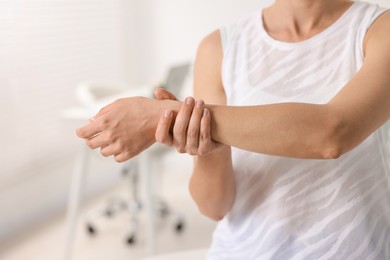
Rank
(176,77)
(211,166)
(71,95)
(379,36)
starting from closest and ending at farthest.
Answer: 1. (379,36)
2. (211,166)
3. (176,77)
4. (71,95)

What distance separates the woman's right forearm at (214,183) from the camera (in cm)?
92

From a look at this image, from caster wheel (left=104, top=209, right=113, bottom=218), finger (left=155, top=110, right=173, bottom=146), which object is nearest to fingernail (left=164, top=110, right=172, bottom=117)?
finger (left=155, top=110, right=173, bottom=146)

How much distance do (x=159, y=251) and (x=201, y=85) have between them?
68.7 inches

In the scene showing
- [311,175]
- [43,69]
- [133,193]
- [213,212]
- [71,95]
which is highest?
[311,175]

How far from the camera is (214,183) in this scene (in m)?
0.95

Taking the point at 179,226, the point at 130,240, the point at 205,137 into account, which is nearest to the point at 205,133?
the point at 205,137

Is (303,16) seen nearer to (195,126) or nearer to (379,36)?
(379,36)

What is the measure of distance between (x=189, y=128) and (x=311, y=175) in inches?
11.9

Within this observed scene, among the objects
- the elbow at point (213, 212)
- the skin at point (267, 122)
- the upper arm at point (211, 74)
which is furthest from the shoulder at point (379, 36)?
the elbow at point (213, 212)

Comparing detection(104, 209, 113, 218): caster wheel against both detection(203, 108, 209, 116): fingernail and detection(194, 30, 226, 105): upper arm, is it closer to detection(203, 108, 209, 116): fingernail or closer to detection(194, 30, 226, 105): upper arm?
detection(194, 30, 226, 105): upper arm

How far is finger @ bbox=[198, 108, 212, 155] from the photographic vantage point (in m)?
0.74

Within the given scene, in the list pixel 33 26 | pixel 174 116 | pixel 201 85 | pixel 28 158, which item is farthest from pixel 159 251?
pixel 174 116

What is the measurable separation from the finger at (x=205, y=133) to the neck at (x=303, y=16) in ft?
1.05

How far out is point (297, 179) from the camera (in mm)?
921
